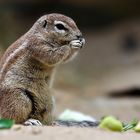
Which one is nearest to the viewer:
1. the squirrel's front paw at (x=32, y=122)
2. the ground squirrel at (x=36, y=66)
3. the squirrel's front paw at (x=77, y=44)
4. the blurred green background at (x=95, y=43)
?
the squirrel's front paw at (x=32, y=122)

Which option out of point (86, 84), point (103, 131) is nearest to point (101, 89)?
point (86, 84)

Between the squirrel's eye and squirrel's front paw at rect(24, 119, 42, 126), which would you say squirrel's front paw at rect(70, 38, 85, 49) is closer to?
the squirrel's eye

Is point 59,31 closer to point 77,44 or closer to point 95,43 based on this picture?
point 77,44

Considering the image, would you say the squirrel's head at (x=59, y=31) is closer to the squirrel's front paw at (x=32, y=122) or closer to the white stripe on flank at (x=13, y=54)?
the white stripe on flank at (x=13, y=54)

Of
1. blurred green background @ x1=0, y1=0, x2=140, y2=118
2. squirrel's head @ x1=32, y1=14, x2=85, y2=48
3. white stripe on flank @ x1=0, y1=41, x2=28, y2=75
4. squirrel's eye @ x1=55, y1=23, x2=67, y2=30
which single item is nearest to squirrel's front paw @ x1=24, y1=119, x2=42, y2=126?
white stripe on flank @ x1=0, y1=41, x2=28, y2=75

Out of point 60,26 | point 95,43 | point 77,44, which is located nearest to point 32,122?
point 77,44

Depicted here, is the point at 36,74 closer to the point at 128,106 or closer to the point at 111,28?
the point at 128,106

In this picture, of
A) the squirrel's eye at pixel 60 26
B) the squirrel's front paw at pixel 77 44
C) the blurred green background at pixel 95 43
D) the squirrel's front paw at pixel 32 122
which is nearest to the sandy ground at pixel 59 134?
the squirrel's front paw at pixel 32 122

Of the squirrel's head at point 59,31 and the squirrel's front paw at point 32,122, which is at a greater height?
the squirrel's head at point 59,31
